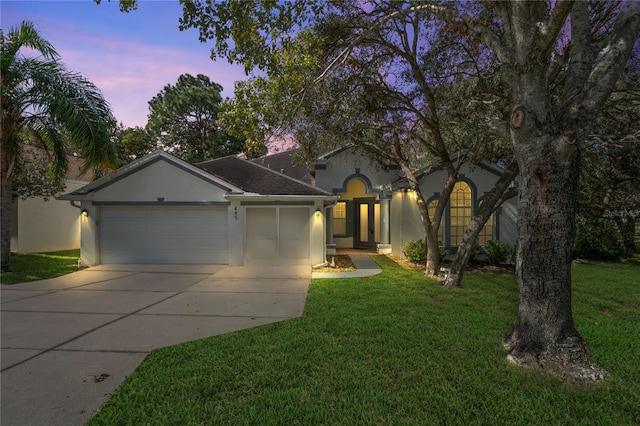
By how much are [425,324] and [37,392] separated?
16.6 feet

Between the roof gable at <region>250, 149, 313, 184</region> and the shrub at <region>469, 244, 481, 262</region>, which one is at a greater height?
the roof gable at <region>250, 149, 313, 184</region>

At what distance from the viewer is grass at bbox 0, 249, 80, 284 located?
954 cm

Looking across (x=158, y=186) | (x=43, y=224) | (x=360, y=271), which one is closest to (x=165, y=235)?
(x=158, y=186)

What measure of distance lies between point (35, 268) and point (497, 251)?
16.2 m

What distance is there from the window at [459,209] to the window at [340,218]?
5358 millimetres

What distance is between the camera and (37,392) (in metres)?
3.42

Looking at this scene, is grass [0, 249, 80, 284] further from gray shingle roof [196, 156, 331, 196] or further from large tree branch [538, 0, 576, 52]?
large tree branch [538, 0, 576, 52]

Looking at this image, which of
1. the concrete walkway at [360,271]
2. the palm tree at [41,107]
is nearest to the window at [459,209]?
the concrete walkway at [360,271]

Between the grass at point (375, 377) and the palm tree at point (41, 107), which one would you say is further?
the palm tree at point (41, 107)

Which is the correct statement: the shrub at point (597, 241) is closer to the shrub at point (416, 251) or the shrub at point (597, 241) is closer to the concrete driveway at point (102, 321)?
the shrub at point (416, 251)

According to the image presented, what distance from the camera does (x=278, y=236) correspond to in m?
12.2

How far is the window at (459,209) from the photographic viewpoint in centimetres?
1360

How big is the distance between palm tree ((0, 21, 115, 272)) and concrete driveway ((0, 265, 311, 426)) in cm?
357

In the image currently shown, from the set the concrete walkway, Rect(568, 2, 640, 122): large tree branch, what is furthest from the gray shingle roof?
Rect(568, 2, 640, 122): large tree branch
